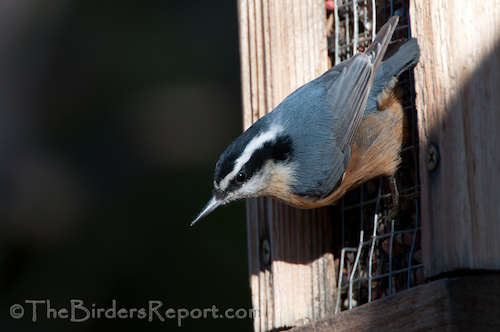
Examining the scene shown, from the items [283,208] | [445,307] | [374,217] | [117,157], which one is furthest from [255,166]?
[117,157]

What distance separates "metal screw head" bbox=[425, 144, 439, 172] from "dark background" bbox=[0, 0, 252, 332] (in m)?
1.97

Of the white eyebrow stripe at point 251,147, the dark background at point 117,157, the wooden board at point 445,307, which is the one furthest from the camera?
the dark background at point 117,157

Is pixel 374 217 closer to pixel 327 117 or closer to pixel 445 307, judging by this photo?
pixel 327 117

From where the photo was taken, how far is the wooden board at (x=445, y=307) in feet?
4.49

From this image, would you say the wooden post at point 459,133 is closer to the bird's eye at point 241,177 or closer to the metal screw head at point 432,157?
the metal screw head at point 432,157

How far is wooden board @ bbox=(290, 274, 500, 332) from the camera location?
1368 mm

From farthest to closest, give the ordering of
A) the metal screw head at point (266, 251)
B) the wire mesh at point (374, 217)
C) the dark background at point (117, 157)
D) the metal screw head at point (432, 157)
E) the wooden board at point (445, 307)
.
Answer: the dark background at point (117, 157)
the metal screw head at point (266, 251)
the wire mesh at point (374, 217)
the metal screw head at point (432, 157)
the wooden board at point (445, 307)

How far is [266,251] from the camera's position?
2283 mm

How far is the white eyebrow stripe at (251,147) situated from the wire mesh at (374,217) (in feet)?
1.37

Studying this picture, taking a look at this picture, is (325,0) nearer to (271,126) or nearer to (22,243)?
(271,126)

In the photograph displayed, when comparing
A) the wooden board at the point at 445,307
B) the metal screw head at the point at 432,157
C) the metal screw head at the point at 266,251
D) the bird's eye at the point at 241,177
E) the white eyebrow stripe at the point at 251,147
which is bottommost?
the wooden board at the point at 445,307

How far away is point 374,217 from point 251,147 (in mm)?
544

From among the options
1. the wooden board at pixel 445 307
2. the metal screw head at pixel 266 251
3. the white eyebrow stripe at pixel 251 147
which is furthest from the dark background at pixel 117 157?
the wooden board at pixel 445 307

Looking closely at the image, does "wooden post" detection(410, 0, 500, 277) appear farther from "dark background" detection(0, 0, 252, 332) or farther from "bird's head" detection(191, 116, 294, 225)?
"dark background" detection(0, 0, 252, 332)
